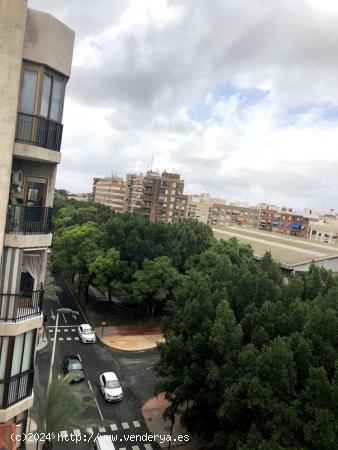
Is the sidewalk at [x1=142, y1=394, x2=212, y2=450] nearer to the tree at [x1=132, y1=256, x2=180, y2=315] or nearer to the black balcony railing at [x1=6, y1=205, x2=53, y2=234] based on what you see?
the tree at [x1=132, y1=256, x2=180, y2=315]

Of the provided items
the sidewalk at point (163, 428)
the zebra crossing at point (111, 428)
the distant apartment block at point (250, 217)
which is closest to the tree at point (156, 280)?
the sidewalk at point (163, 428)

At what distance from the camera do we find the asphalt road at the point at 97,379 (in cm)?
2091

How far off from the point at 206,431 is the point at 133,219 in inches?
1070

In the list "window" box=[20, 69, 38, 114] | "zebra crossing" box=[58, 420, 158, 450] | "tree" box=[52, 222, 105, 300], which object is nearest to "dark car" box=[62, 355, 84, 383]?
"zebra crossing" box=[58, 420, 158, 450]

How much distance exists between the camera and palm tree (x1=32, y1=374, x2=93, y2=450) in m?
16.5

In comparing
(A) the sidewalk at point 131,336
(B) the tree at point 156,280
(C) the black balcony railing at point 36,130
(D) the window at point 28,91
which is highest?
(D) the window at point 28,91

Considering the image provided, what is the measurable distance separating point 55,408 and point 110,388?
30.3 feet

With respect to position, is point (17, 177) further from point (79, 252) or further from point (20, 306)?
point (79, 252)

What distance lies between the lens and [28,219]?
12.4 metres

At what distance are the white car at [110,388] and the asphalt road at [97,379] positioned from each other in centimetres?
39

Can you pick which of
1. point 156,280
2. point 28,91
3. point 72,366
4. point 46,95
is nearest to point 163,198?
point 156,280

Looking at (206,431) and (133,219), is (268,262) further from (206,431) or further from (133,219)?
(133,219)

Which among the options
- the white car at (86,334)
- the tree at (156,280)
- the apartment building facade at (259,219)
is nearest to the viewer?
the white car at (86,334)

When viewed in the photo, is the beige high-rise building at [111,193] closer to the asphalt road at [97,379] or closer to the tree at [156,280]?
A: the tree at [156,280]
